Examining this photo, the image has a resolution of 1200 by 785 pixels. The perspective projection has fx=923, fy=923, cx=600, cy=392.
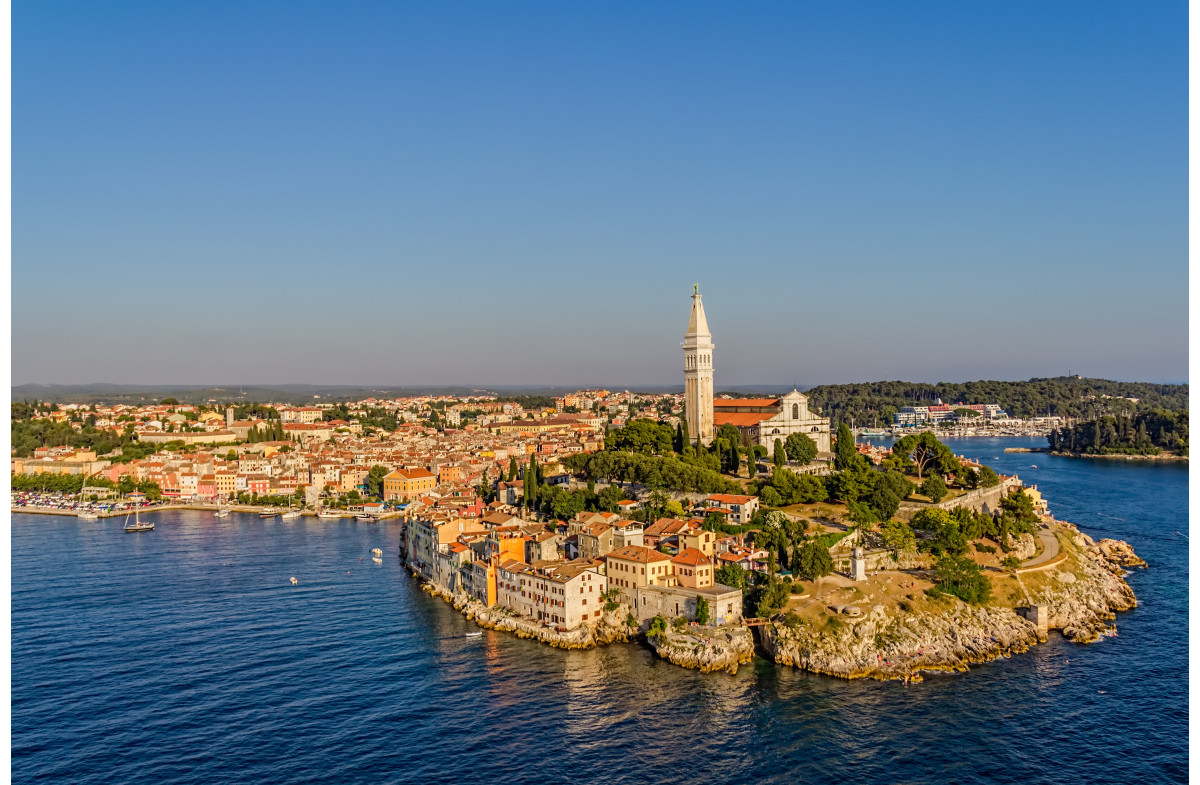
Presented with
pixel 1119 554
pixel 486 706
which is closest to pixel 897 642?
pixel 486 706

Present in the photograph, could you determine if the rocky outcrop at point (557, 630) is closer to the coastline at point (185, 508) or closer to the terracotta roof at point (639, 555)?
the terracotta roof at point (639, 555)

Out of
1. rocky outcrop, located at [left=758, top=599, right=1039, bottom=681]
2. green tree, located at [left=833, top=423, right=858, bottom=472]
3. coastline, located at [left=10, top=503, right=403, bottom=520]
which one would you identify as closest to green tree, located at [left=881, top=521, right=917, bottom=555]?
rocky outcrop, located at [left=758, top=599, right=1039, bottom=681]

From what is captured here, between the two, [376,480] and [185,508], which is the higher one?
[376,480]

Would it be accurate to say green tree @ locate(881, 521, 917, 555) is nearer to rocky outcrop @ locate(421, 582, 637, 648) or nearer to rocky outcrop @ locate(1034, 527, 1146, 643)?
rocky outcrop @ locate(1034, 527, 1146, 643)

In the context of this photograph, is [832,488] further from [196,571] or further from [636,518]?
[196,571]

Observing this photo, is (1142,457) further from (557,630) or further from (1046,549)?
(557,630)

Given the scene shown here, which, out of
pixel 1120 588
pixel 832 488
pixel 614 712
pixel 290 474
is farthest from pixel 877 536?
pixel 290 474
